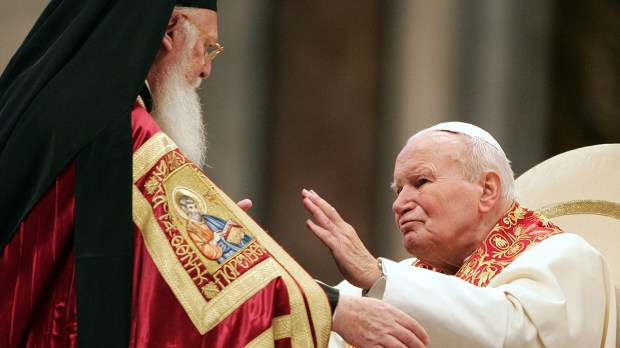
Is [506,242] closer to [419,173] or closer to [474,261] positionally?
[474,261]

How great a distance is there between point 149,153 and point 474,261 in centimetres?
144

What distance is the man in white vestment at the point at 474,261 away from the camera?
332cm

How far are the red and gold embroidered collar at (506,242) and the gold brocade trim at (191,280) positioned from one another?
1110mm

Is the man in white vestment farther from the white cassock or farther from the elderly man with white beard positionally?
the elderly man with white beard

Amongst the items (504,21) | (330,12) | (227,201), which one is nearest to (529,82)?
(504,21)

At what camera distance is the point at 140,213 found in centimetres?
282

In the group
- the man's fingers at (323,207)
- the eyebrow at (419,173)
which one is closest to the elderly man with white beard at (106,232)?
the man's fingers at (323,207)

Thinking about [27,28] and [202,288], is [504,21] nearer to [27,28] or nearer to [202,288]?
[27,28]

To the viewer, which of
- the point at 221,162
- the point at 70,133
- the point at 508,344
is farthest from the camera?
the point at 221,162

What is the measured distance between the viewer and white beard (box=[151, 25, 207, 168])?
3389mm

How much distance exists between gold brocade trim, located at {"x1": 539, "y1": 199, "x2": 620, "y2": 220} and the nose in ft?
2.14

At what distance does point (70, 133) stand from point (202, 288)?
56 centimetres

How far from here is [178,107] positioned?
11.2ft

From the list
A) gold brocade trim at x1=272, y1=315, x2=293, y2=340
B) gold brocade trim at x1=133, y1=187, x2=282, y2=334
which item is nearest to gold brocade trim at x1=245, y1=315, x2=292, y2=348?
gold brocade trim at x1=272, y1=315, x2=293, y2=340
